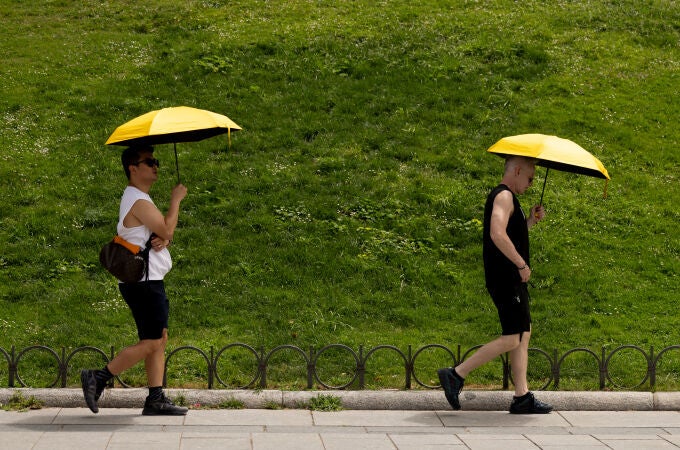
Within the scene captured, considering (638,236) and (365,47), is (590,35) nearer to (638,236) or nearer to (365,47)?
(365,47)

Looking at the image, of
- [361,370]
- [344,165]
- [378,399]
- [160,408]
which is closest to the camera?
[160,408]

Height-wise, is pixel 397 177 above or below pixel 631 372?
above

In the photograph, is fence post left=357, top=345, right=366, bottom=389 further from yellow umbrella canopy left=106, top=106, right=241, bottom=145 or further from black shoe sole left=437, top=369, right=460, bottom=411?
yellow umbrella canopy left=106, top=106, right=241, bottom=145

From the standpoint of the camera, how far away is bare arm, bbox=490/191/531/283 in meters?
6.59

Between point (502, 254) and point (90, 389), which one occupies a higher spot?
point (502, 254)

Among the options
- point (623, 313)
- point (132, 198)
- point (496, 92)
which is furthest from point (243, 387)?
point (496, 92)

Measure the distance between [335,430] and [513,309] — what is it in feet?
5.55

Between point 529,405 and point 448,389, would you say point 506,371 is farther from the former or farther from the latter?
point 448,389

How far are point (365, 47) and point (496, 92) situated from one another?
307 cm

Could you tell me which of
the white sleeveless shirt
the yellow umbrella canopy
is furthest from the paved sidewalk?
the yellow umbrella canopy

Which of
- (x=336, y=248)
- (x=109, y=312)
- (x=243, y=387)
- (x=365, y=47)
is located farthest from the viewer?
(x=365, y=47)

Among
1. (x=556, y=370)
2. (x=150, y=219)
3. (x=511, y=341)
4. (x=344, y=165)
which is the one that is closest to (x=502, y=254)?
(x=511, y=341)

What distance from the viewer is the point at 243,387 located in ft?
23.5

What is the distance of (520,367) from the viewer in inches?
268
